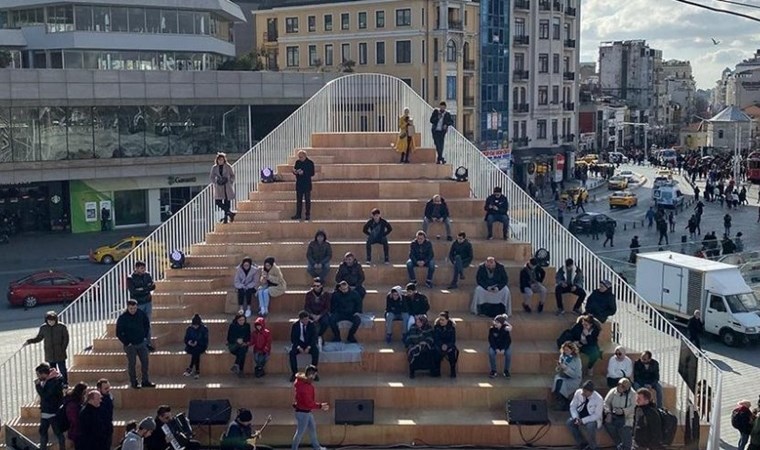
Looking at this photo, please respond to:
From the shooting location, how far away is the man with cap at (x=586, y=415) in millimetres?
14516

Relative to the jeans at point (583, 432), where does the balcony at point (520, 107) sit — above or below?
above

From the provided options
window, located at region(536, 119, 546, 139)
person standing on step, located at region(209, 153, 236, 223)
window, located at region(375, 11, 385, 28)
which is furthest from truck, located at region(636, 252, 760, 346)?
window, located at region(536, 119, 546, 139)

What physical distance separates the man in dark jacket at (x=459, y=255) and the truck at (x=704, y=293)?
9.75 meters

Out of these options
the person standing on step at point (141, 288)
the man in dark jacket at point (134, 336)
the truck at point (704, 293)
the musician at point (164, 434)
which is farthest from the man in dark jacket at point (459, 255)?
the truck at point (704, 293)

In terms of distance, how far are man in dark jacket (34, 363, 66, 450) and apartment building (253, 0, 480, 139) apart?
4638 centimetres

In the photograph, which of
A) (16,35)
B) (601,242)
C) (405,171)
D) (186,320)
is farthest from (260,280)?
(16,35)

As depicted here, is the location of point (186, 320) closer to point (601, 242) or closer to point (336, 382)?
point (336, 382)

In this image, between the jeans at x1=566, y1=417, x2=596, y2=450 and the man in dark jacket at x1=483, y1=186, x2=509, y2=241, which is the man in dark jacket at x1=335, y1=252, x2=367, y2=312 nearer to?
the man in dark jacket at x1=483, y1=186, x2=509, y2=241

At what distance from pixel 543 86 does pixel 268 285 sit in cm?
5941

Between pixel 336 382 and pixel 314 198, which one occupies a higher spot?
pixel 314 198

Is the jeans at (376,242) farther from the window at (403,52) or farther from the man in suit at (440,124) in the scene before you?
the window at (403,52)

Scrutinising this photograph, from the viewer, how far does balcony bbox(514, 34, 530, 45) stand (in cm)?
7019

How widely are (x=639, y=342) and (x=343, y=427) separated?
6156 millimetres

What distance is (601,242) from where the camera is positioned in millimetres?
42000
